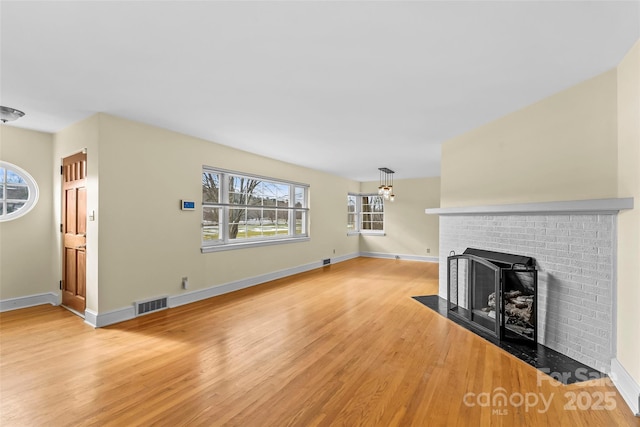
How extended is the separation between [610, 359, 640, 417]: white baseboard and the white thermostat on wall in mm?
4684

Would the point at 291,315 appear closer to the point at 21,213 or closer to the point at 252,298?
the point at 252,298

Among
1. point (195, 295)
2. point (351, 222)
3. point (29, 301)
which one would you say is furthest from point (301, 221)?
point (29, 301)

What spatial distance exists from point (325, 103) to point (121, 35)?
5.69ft

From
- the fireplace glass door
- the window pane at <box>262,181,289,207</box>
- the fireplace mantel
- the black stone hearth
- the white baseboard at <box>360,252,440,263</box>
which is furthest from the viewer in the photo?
the white baseboard at <box>360,252,440,263</box>

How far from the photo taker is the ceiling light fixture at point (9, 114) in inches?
123

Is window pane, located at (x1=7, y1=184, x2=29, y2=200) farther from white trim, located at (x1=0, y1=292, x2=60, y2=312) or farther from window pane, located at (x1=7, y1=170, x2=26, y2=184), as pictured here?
white trim, located at (x1=0, y1=292, x2=60, y2=312)

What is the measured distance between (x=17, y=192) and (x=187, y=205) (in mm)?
2121

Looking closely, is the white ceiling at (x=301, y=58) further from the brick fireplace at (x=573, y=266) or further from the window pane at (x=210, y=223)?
the window pane at (x=210, y=223)

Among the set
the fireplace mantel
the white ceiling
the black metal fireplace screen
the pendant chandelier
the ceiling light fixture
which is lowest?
the black metal fireplace screen

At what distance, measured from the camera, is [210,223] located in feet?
15.5

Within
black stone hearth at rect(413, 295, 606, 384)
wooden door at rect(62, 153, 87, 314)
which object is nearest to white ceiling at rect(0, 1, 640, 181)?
wooden door at rect(62, 153, 87, 314)

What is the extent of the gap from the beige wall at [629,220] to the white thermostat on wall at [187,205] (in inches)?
180

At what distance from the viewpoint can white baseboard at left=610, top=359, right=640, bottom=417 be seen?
191 centimetres

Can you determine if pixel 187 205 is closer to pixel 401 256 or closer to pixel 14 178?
pixel 14 178
